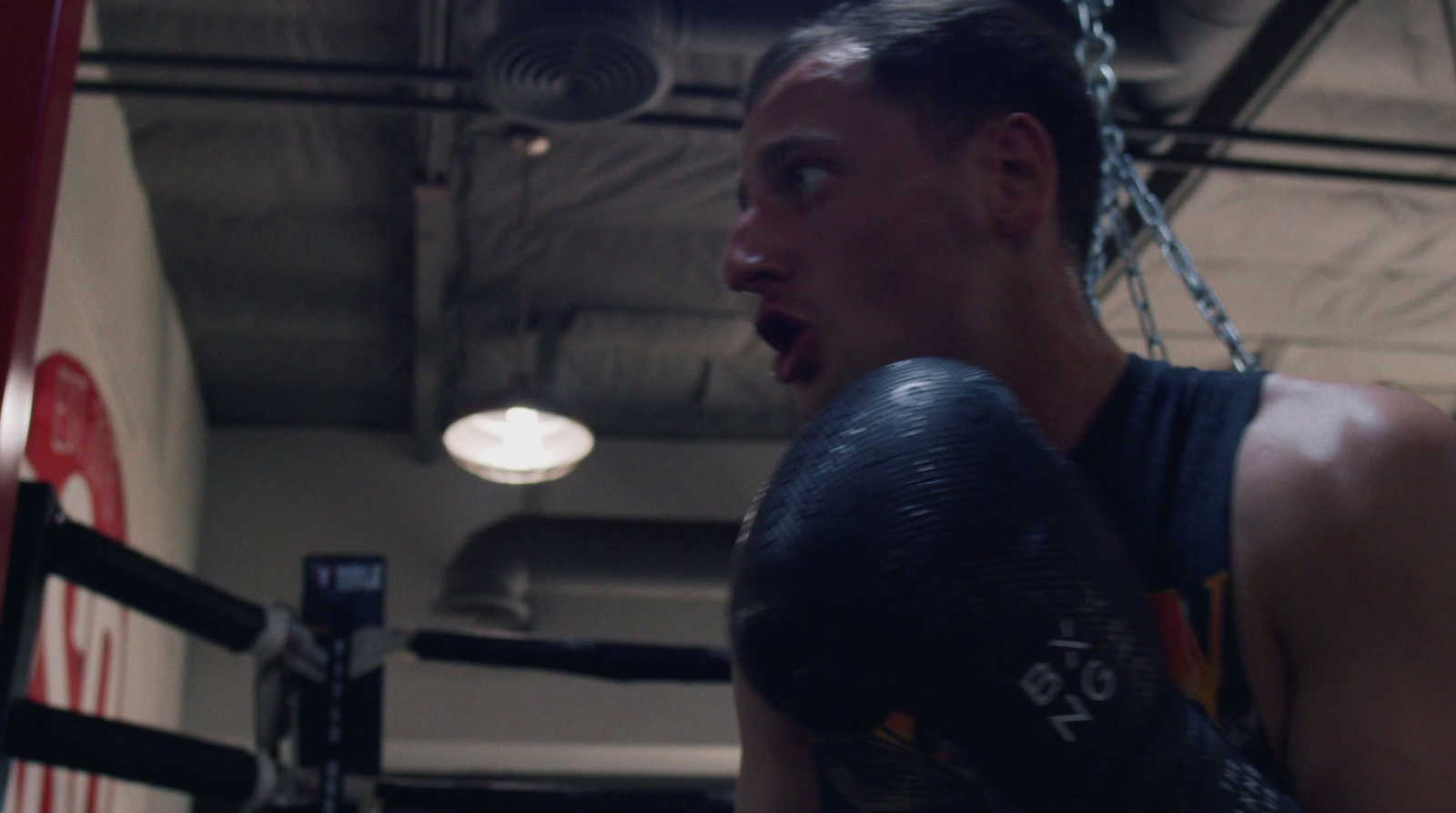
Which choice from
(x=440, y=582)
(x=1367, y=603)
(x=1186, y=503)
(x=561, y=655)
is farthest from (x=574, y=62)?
(x=440, y=582)

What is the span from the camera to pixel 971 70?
0.87 m

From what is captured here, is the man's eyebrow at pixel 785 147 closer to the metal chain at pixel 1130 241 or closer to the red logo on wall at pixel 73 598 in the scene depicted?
the metal chain at pixel 1130 241

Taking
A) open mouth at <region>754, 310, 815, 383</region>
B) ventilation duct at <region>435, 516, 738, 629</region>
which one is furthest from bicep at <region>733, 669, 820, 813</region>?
ventilation duct at <region>435, 516, 738, 629</region>

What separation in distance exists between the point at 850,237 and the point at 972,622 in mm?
329

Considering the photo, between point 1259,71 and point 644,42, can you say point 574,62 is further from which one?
point 1259,71

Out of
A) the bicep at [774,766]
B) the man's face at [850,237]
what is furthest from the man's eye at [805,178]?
the bicep at [774,766]

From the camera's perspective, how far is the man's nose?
826mm

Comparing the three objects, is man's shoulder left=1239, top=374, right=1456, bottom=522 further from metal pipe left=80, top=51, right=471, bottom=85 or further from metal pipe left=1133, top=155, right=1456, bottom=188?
metal pipe left=1133, top=155, right=1456, bottom=188

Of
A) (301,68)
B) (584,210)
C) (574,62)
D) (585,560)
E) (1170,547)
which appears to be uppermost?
(584,210)

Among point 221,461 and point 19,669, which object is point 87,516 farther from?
point 221,461

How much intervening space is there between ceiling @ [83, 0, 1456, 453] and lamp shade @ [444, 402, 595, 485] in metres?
0.33

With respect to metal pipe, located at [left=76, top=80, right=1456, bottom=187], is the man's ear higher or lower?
lower

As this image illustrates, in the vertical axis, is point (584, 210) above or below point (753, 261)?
above

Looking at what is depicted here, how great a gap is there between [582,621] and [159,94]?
2.95m
